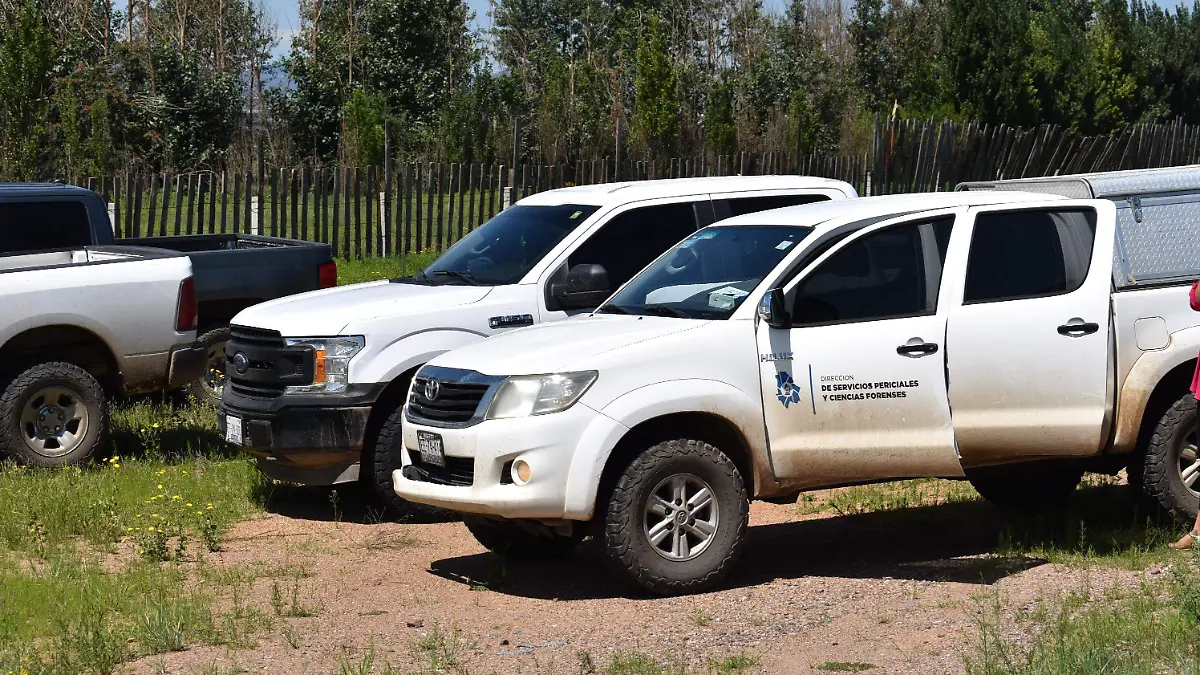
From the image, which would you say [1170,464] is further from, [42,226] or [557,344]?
[42,226]

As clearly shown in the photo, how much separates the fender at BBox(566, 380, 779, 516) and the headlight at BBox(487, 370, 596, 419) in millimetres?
159

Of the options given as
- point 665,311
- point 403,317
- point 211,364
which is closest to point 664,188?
point 403,317

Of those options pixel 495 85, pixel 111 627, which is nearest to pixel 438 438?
pixel 111 627

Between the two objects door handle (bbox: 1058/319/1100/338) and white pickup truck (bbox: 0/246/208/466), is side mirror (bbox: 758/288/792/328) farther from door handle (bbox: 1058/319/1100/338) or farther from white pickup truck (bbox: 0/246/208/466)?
white pickup truck (bbox: 0/246/208/466)

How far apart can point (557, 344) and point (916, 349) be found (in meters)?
1.75

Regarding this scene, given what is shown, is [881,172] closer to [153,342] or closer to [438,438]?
[153,342]

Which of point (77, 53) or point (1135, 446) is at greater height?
point (77, 53)

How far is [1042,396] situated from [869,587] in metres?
1.32

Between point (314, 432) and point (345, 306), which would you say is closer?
point (314, 432)

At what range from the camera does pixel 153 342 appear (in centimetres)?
1074

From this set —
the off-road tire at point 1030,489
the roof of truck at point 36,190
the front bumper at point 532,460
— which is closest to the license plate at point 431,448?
the front bumper at point 532,460

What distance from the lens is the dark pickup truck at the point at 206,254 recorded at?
Result: 12.1 meters

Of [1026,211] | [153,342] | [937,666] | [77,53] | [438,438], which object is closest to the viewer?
[937,666]

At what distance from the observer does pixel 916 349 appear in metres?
7.38
